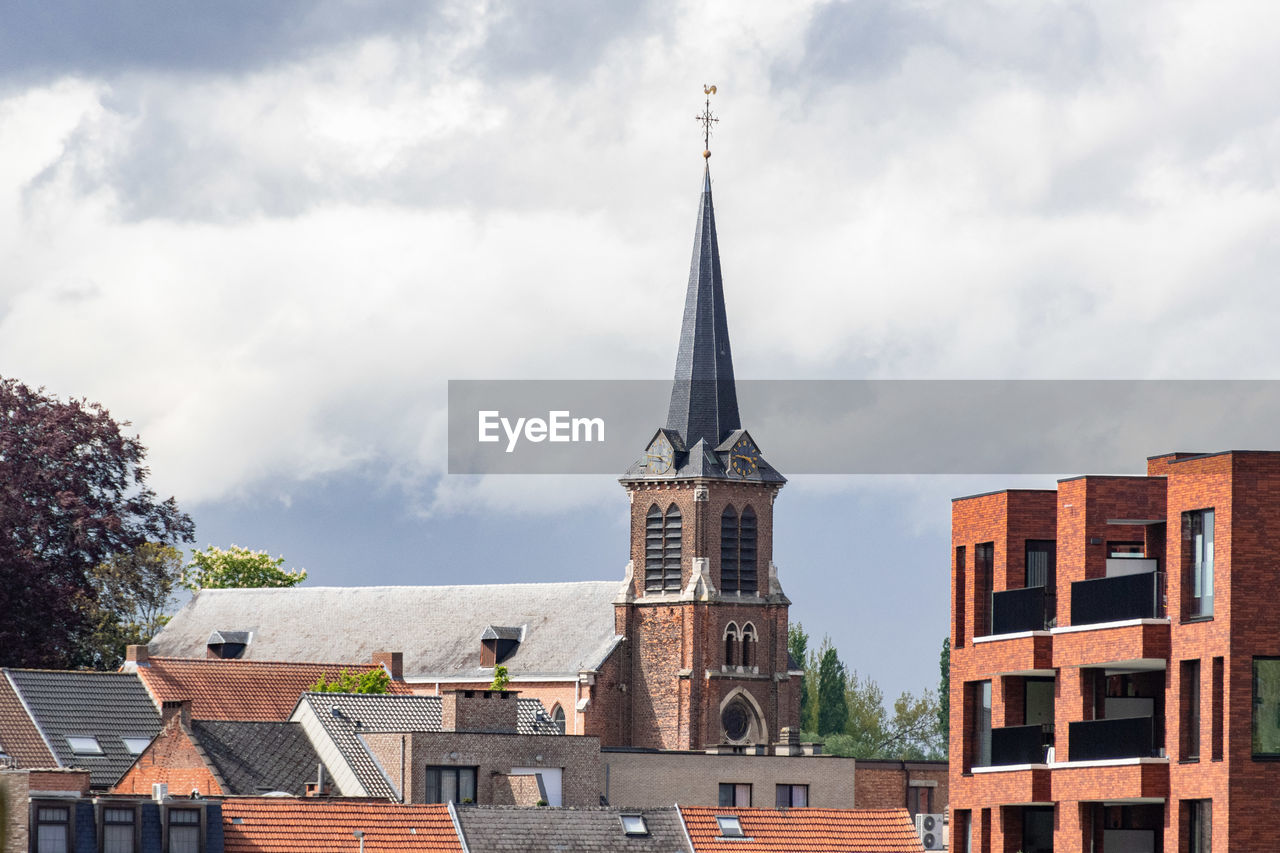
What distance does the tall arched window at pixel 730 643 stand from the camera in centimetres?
9356

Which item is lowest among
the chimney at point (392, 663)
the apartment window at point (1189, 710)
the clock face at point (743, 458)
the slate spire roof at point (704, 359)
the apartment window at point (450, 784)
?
the apartment window at point (450, 784)

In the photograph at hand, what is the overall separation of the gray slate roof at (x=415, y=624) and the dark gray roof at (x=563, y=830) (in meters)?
42.4

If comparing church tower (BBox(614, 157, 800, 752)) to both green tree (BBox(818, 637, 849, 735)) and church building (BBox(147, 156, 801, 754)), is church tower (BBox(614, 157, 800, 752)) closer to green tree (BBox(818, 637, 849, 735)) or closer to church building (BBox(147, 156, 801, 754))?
church building (BBox(147, 156, 801, 754))

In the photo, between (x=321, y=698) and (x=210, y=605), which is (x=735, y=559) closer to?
(x=210, y=605)

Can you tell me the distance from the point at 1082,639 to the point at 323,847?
15046mm

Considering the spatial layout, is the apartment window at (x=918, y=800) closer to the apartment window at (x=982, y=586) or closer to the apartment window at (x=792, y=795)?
the apartment window at (x=792, y=795)

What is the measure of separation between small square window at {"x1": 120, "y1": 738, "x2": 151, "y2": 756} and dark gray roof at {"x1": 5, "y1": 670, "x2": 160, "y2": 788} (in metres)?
0.14

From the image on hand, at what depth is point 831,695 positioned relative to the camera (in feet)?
431

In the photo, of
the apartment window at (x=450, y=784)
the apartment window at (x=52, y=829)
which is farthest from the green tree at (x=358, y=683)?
the apartment window at (x=52, y=829)

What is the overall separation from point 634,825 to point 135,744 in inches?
795

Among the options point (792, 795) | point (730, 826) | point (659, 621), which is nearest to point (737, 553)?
point (659, 621)

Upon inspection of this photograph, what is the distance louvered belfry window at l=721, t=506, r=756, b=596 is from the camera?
9469 cm

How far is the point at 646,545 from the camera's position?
9569 centimetres

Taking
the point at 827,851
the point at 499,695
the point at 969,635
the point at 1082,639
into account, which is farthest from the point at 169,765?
the point at 1082,639
